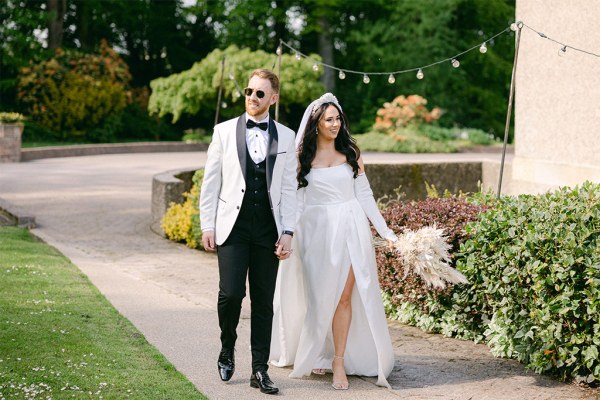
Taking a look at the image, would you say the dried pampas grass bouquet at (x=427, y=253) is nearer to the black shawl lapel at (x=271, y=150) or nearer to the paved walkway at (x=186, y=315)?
the paved walkway at (x=186, y=315)

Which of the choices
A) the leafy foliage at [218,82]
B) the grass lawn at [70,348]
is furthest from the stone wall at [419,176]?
A: the leafy foliage at [218,82]

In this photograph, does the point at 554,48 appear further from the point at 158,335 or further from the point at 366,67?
the point at 366,67

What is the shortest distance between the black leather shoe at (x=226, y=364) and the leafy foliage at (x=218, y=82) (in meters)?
23.7

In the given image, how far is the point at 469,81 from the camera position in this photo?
38250 millimetres

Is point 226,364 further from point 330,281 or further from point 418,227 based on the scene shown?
point 418,227

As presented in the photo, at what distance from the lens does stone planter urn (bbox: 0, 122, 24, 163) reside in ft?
77.6

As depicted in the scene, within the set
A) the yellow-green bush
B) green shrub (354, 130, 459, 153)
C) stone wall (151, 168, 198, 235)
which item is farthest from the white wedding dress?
green shrub (354, 130, 459, 153)

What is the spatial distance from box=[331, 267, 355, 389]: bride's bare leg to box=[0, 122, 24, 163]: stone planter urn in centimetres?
1981

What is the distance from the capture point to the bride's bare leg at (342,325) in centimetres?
556

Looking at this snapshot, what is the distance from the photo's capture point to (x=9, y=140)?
23734 millimetres

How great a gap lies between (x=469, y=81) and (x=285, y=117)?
29.3ft

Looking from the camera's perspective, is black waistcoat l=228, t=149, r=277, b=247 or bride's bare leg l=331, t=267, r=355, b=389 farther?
bride's bare leg l=331, t=267, r=355, b=389

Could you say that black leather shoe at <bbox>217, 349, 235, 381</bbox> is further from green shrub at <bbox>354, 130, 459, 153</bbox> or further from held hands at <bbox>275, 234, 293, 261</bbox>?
green shrub at <bbox>354, 130, 459, 153</bbox>

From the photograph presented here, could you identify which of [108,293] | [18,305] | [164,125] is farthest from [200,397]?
[164,125]
